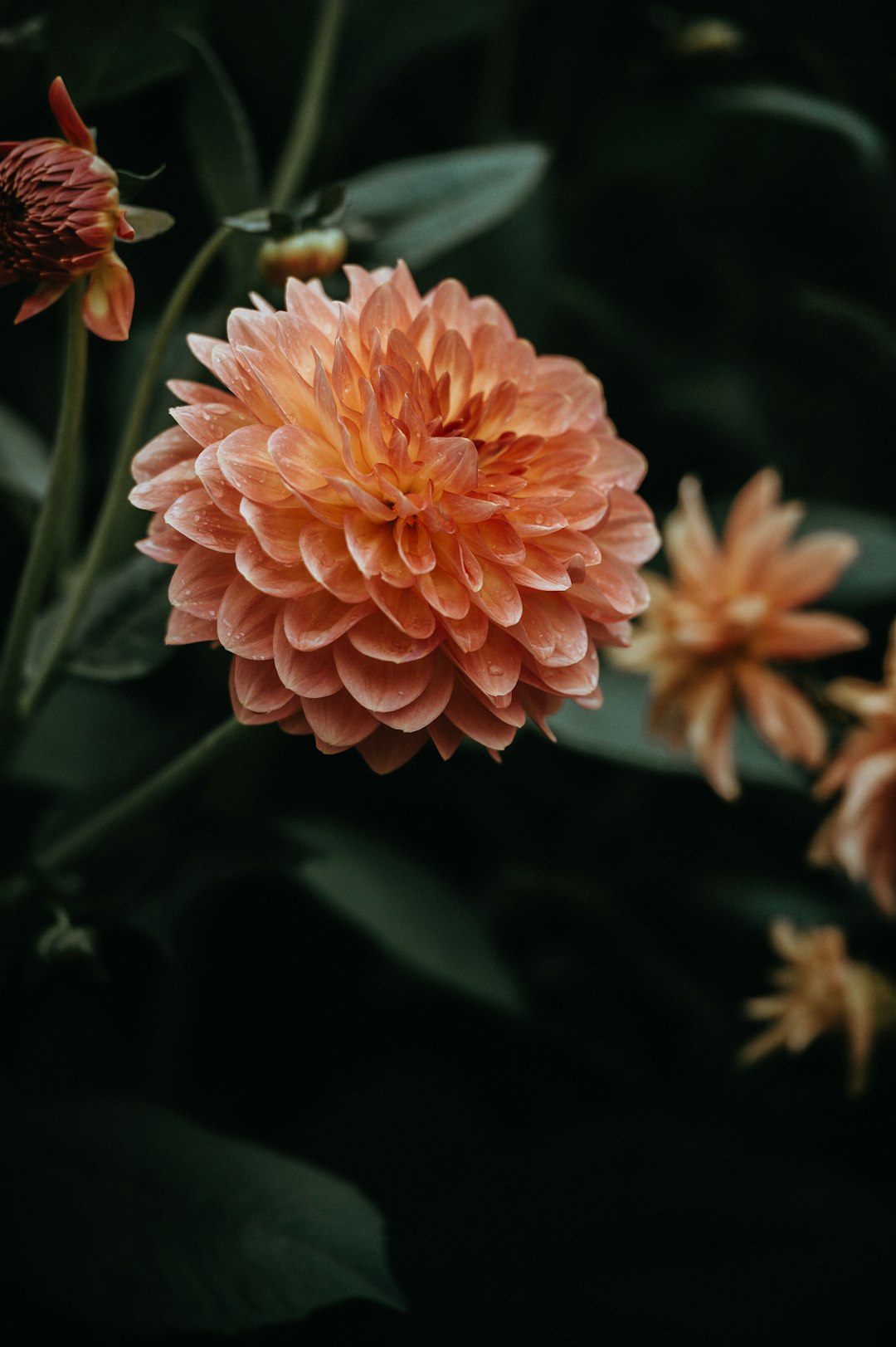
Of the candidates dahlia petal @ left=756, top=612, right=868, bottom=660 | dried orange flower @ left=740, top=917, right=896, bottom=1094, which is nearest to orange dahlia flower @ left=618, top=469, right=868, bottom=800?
dahlia petal @ left=756, top=612, right=868, bottom=660

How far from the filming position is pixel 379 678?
31cm

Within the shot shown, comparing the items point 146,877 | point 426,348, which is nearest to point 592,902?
point 146,877

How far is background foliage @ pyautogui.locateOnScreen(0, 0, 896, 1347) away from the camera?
1.49ft

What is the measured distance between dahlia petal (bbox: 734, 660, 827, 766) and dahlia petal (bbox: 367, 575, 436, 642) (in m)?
0.27

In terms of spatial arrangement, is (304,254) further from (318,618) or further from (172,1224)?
(172,1224)

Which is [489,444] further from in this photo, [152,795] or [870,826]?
[870,826]

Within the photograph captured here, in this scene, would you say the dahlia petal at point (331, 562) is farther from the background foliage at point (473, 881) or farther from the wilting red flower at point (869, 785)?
the wilting red flower at point (869, 785)

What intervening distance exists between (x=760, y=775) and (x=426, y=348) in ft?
1.24

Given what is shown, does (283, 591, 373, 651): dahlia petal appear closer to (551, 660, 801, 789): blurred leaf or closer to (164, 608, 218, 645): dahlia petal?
(164, 608, 218, 645): dahlia petal

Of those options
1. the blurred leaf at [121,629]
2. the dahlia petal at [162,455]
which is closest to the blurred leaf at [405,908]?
the blurred leaf at [121,629]

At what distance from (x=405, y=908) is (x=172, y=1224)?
207 millimetres

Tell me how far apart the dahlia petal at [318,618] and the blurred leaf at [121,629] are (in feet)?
0.45

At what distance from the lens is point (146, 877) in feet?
1.55

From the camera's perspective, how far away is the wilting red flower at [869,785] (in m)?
0.49
